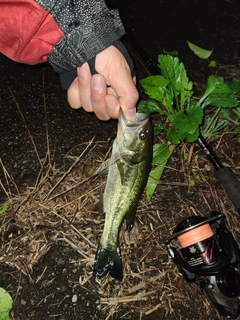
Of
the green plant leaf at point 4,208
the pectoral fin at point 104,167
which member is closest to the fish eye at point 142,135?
the pectoral fin at point 104,167

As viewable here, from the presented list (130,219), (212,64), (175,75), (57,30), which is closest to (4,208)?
(130,219)

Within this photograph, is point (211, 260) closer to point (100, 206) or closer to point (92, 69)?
point (100, 206)

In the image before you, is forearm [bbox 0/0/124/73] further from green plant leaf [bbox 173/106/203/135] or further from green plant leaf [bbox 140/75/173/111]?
green plant leaf [bbox 173/106/203/135]

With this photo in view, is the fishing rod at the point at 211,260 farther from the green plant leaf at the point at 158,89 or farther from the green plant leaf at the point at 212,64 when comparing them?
the green plant leaf at the point at 212,64

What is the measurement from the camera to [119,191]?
3.03 m

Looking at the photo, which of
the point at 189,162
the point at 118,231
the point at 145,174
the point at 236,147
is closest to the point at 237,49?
the point at 236,147

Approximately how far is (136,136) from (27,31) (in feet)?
3.31

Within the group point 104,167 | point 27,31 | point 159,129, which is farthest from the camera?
point 159,129

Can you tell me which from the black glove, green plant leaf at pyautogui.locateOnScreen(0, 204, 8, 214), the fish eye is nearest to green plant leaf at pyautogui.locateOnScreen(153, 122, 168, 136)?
the fish eye

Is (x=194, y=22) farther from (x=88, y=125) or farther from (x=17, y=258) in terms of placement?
(x=17, y=258)

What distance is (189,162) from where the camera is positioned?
368cm

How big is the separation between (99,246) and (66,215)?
1.41ft

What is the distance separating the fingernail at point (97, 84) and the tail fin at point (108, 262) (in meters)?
1.19

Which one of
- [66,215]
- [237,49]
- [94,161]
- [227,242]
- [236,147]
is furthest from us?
[237,49]
